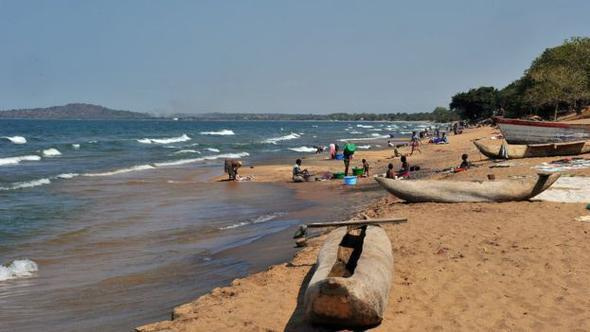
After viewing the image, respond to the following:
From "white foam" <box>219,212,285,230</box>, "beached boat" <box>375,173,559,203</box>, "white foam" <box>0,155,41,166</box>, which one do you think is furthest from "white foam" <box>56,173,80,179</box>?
"beached boat" <box>375,173,559,203</box>

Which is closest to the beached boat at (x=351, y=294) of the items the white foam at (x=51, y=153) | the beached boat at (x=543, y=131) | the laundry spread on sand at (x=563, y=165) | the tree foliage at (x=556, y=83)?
the laundry spread on sand at (x=563, y=165)

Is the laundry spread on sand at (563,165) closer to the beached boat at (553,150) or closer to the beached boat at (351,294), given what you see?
the beached boat at (553,150)

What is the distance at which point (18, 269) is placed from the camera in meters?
10.8

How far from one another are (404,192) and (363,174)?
1021cm

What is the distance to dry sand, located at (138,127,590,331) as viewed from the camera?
266 inches

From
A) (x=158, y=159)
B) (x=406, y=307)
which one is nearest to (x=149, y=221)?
(x=406, y=307)

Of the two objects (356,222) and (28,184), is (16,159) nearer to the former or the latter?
(28,184)

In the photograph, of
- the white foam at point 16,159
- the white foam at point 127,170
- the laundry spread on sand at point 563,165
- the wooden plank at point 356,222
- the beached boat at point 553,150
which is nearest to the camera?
the wooden plank at point 356,222

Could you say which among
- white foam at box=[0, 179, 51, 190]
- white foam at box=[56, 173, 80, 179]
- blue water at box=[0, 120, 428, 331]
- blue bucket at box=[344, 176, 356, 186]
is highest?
blue bucket at box=[344, 176, 356, 186]

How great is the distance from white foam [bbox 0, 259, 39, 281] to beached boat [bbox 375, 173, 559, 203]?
783cm

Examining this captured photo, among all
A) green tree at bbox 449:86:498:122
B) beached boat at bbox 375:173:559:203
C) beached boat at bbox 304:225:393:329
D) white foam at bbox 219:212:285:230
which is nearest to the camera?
beached boat at bbox 304:225:393:329

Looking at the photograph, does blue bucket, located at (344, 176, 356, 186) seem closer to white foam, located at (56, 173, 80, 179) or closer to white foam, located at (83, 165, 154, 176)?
white foam, located at (83, 165, 154, 176)

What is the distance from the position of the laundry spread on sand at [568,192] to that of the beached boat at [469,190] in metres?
0.37

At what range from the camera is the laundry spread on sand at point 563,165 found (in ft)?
57.7
